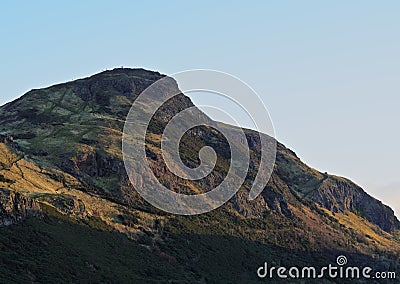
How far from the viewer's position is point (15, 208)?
438 feet

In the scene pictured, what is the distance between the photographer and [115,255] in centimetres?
14288

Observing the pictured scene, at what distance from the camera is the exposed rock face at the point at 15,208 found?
131 meters

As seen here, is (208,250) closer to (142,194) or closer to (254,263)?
(254,263)

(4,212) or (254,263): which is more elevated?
(4,212)

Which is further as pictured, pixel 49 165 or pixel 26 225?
pixel 49 165

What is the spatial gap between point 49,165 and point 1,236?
66956 millimetres

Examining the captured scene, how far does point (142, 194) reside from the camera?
198250 millimetres

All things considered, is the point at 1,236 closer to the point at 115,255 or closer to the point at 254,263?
the point at 115,255

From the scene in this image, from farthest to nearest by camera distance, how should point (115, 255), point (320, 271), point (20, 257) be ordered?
point (320, 271), point (115, 255), point (20, 257)

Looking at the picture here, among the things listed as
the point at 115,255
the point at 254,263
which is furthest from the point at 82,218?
the point at 254,263

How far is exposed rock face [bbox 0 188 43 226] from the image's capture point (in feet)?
429

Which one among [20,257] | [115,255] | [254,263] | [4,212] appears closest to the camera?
[20,257]

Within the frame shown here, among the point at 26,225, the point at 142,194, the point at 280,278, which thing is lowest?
the point at 280,278

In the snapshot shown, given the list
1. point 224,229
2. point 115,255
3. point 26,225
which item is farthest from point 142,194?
point 26,225
